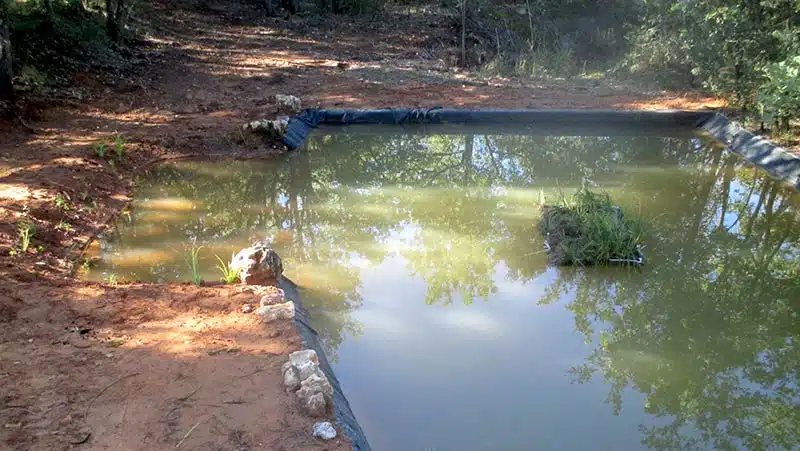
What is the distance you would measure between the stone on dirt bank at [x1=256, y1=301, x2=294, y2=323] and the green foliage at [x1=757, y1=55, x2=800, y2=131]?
248 inches

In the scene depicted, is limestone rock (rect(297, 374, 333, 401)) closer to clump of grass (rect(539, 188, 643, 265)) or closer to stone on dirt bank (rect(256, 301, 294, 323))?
stone on dirt bank (rect(256, 301, 294, 323))

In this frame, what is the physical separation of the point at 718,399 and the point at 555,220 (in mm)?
2309

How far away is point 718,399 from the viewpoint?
361 centimetres

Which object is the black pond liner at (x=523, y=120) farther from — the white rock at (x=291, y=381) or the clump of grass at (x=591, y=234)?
the white rock at (x=291, y=381)

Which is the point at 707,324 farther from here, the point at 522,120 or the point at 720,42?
the point at 720,42

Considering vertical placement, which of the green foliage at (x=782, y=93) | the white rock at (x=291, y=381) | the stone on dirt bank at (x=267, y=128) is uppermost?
the green foliage at (x=782, y=93)

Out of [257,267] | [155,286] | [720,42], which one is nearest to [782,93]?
[720,42]

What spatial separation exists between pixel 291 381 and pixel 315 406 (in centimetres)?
22

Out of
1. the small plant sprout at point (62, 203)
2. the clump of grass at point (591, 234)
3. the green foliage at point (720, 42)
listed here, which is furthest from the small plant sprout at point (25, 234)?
the green foliage at point (720, 42)

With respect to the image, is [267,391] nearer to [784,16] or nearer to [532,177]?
[532,177]

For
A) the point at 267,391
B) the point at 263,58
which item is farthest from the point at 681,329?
the point at 263,58

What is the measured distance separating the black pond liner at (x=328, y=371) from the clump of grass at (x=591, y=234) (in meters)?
2.21

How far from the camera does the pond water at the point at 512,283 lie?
349 centimetres

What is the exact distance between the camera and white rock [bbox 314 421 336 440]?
2809mm
